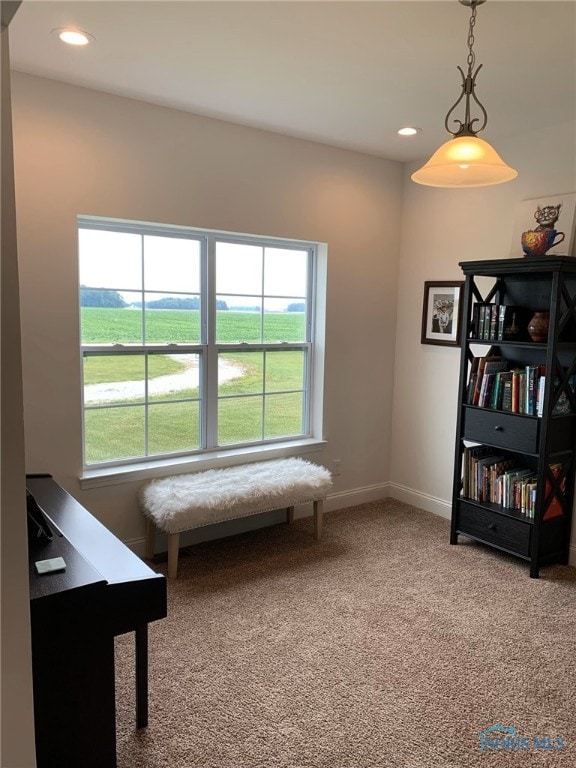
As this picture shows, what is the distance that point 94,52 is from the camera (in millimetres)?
2535

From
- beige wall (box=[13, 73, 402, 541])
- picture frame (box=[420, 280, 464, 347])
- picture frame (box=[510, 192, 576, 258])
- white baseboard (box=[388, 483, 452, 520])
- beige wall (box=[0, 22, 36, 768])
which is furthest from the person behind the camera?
white baseboard (box=[388, 483, 452, 520])

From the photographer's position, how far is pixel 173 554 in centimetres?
318

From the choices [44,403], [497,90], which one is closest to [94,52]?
[44,403]

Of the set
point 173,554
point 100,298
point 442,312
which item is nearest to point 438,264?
point 442,312

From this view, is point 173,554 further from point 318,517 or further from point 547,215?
point 547,215

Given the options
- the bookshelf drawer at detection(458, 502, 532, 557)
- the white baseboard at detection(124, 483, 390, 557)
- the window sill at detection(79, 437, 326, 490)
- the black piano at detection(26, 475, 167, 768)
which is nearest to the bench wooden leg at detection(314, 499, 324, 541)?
the white baseboard at detection(124, 483, 390, 557)

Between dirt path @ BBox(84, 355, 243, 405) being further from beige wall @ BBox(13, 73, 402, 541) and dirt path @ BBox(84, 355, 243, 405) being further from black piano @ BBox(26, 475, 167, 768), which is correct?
black piano @ BBox(26, 475, 167, 768)

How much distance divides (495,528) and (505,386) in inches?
35.8

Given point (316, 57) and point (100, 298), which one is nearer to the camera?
point (316, 57)

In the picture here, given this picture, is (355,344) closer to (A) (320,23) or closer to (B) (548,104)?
(B) (548,104)

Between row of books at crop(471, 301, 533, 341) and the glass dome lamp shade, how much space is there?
1.34 metres

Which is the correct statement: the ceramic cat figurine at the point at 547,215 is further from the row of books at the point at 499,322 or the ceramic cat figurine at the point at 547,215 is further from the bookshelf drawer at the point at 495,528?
the bookshelf drawer at the point at 495,528

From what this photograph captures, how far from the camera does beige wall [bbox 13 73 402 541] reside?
296 centimetres

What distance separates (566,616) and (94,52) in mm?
3623
